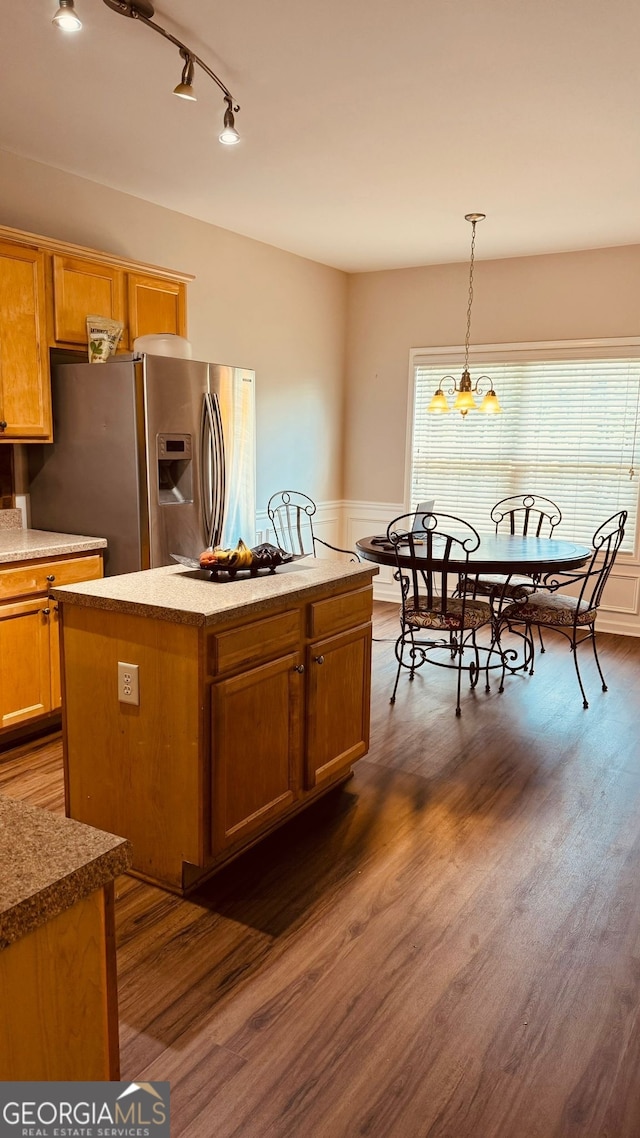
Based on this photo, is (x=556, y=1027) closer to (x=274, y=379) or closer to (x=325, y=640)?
(x=325, y=640)

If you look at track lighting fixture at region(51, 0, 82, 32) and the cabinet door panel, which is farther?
the cabinet door panel

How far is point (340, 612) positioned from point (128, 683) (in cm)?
85

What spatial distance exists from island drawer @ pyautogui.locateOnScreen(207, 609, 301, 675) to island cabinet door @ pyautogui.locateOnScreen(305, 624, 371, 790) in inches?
6.0

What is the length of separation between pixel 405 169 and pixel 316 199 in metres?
0.72

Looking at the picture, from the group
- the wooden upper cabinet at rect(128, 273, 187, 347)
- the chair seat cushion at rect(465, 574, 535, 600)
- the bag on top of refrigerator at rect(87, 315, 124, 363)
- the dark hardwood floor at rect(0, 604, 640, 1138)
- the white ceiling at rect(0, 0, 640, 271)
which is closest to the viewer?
the dark hardwood floor at rect(0, 604, 640, 1138)

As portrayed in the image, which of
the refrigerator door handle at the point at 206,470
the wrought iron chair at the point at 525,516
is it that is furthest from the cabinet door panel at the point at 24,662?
the wrought iron chair at the point at 525,516

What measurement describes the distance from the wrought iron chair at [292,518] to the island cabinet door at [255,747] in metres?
3.31

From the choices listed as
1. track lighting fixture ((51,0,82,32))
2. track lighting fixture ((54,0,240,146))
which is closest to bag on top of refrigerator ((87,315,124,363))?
track lighting fixture ((54,0,240,146))

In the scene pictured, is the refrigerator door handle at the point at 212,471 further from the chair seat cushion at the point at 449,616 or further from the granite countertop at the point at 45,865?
the granite countertop at the point at 45,865

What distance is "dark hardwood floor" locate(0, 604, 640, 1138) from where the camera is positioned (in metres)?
1.67

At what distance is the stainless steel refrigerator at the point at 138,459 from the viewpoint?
12.1 feet

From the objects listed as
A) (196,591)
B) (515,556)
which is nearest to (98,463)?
(196,591)

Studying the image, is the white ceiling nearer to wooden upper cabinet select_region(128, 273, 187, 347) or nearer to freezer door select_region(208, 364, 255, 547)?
wooden upper cabinet select_region(128, 273, 187, 347)

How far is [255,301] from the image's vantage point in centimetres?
559
